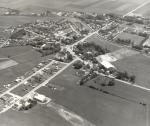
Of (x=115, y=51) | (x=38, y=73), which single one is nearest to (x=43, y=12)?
(x=115, y=51)

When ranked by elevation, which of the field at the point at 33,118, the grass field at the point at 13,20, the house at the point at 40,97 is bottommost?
the field at the point at 33,118

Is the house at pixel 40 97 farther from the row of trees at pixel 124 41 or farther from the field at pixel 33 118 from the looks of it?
the row of trees at pixel 124 41

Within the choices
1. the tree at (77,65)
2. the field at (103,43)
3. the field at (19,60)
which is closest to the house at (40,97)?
the field at (19,60)

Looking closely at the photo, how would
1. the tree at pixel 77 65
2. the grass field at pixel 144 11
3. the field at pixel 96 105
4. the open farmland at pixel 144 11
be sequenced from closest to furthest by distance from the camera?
the field at pixel 96 105 → the tree at pixel 77 65 → the open farmland at pixel 144 11 → the grass field at pixel 144 11

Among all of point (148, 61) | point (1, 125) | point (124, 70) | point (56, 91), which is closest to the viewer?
point (1, 125)

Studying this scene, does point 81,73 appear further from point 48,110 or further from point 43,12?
point 43,12

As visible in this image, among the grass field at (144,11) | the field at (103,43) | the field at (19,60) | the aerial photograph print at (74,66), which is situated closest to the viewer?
the aerial photograph print at (74,66)
